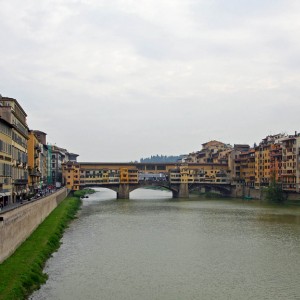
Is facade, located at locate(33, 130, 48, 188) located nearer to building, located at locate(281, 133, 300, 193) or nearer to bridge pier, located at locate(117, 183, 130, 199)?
bridge pier, located at locate(117, 183, 130, 199)

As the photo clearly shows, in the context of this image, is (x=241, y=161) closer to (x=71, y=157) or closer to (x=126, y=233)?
(x=71, y=157)

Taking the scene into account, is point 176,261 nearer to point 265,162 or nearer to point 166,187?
point 265,162

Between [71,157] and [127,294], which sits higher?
[71,157]

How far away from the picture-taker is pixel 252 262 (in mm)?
31891

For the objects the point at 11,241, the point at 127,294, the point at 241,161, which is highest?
the point at 241,161

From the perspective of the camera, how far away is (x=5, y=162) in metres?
42.7

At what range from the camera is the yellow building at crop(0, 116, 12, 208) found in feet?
134

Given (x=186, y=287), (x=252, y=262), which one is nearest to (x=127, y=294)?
(x=186, y=287)

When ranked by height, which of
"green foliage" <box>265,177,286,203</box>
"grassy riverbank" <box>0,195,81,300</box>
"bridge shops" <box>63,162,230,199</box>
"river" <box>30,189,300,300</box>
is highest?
"bridge shops" <box>63,162,230,199</box>

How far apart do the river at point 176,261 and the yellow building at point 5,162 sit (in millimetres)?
6697

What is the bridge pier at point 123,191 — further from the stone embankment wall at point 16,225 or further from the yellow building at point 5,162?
the stone embankment wall at point 16,225

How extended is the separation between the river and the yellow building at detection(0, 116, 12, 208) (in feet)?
22.0

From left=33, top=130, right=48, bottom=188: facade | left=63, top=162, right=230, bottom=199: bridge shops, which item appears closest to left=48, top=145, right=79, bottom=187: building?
left=63, top=162, right=230, bottom=199: bridge shops

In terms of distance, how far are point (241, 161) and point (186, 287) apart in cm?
9557
